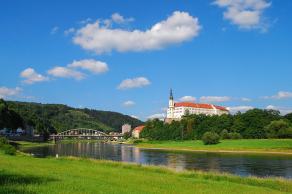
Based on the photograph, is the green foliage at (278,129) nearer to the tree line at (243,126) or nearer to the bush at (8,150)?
the tree line at (243,126)

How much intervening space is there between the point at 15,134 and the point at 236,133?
96909 mm

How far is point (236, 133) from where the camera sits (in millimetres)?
142375

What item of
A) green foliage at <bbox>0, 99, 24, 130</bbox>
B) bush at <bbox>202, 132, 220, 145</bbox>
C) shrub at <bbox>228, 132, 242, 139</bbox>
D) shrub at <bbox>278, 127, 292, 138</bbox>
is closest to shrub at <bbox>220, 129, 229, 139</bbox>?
shrub at <bbox>228, 132, 242, 139</bbox>

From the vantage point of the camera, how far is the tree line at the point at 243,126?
131 meters

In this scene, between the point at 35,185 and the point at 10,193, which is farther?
the point at 35,185

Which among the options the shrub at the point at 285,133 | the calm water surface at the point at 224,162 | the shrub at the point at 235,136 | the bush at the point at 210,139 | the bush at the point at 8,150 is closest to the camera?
the calm water surface at the point at 224,162

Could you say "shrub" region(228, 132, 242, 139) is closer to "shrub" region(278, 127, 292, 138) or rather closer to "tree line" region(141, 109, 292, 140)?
"tree line" region(141, 109, 292, 140)

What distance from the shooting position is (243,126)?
14788 centimetres

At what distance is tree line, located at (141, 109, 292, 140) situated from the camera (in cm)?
13125

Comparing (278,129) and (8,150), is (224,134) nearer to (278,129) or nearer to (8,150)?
(278,129)

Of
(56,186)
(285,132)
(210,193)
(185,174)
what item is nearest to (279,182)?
(185,174)

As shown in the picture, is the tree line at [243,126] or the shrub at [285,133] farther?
the tree line at [243,126]

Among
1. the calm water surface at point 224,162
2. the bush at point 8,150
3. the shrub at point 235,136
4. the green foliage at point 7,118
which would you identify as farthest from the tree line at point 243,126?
the bush at point 8,150

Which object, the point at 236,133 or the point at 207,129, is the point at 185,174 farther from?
the point at 207,129
